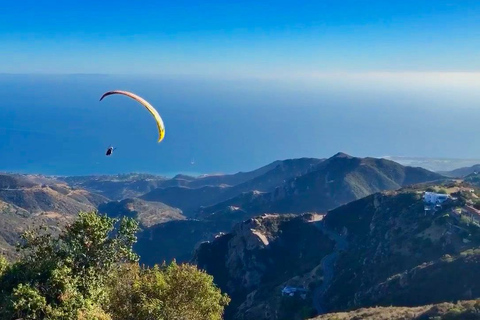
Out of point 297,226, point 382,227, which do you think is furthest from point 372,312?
point 297,226

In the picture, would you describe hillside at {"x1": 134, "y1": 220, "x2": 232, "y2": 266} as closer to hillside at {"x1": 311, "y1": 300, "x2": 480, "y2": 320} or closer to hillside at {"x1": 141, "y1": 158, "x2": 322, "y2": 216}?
hillside at {"x1": 141, "y1": 158, "x2": 322, "y2": 216}

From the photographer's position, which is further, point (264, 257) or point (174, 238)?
point (174, 238)

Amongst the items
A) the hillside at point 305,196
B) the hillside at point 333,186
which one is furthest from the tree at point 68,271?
the hillside at point 333,186

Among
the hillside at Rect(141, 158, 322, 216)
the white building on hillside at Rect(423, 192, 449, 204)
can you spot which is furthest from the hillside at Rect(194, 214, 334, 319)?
the hillside at Rect(141, 158, 322, 216)

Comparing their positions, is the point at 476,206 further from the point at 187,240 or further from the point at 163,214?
the point at 163,214

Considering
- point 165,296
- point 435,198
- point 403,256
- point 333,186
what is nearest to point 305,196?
point 333,186

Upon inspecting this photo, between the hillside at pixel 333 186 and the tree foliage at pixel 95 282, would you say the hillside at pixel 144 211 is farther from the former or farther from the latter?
the tree foliage at pixel 95 282

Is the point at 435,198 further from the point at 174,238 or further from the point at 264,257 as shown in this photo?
the point at 174,238
